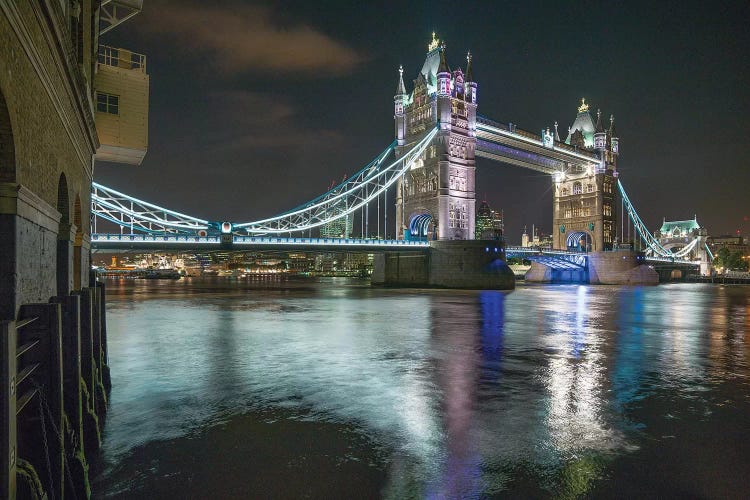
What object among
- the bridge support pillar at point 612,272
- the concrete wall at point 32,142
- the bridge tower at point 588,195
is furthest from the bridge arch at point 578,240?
the concrete wall at point 32,142

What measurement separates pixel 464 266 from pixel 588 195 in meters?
45.6

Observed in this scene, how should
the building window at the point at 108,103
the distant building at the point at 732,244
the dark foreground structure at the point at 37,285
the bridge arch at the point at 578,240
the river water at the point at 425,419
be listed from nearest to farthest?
the dark foreground structure at the point at 37,285, the river water at the point at 425,419, the building window at the point at 108,103, the bridge arch at the point at 578,240, the distant building at the point at 732,244

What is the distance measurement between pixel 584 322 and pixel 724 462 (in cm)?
1636

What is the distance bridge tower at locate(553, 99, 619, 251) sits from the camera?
83.8 metres

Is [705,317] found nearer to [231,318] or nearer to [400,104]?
[231,318]

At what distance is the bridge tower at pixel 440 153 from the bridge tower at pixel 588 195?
110ft

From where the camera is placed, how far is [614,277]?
72.9 meters

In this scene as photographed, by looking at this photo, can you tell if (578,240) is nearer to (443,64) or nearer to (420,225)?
(420,225)

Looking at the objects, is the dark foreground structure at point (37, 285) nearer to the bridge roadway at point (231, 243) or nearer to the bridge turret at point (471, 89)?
the bridge roadway at point (231, 243)

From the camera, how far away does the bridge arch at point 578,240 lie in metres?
87.2

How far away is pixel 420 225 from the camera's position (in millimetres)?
63062

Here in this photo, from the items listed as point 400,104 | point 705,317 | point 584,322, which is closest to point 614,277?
point 400,104

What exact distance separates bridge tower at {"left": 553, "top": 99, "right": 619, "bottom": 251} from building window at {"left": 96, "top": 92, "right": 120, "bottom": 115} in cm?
8169

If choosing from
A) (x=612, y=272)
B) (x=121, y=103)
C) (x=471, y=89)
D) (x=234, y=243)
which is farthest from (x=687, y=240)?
(x=121, y=103)
